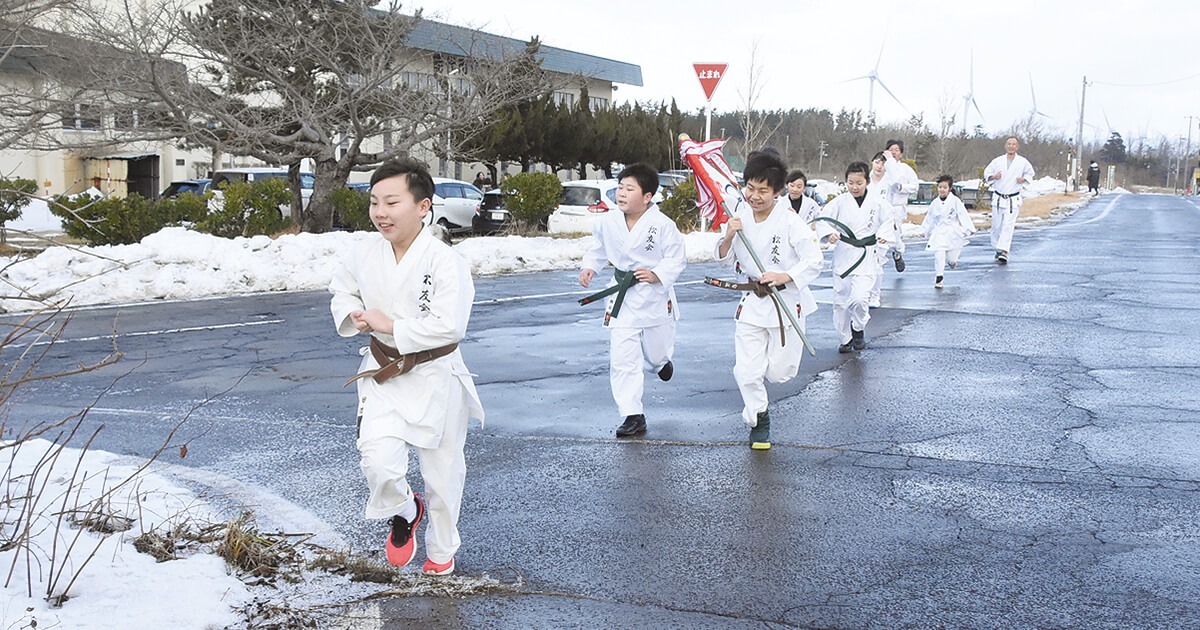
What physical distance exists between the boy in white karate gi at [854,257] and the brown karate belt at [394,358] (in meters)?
6.21

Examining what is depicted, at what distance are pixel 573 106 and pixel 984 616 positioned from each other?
36.7m

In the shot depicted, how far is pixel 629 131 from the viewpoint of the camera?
4103 centimetres

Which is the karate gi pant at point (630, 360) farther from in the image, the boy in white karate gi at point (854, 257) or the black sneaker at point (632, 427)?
the boy in white karate gi at point (854, 257)

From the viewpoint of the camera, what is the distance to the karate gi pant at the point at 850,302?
32.4ft

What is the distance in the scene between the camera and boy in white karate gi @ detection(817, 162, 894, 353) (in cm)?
991

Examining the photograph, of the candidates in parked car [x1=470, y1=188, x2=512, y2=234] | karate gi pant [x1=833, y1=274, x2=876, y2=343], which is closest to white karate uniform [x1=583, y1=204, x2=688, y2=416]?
karate gi pant [x1=833, y1=274, x2=876, y2=343]

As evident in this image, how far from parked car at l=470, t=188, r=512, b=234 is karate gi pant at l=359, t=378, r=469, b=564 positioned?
19.8 meters

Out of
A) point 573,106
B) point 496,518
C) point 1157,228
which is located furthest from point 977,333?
point 573,106

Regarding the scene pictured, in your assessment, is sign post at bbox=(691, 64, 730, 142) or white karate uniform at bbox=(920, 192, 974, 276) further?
sign post at bbox=(691, 64, 730, 142)

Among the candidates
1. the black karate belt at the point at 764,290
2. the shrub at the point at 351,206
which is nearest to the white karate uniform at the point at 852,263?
the black karate belt at the point at 764,290

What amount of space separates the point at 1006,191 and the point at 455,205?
1299cm

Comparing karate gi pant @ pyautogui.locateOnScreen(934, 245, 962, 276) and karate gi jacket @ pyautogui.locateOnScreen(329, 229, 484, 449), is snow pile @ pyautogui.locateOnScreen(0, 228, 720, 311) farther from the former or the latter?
karate gi jacket @ pyautogui.locateOnScreen(329, 229, 484, 449)

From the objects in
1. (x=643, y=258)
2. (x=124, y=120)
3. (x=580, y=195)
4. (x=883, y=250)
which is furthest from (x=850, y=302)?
(x=580, y=195)

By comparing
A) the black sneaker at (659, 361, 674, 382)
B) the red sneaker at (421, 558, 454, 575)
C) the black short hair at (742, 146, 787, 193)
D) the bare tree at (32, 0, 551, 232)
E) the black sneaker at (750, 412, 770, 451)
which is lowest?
the red sneaker at (421, 558, 454, 575)
